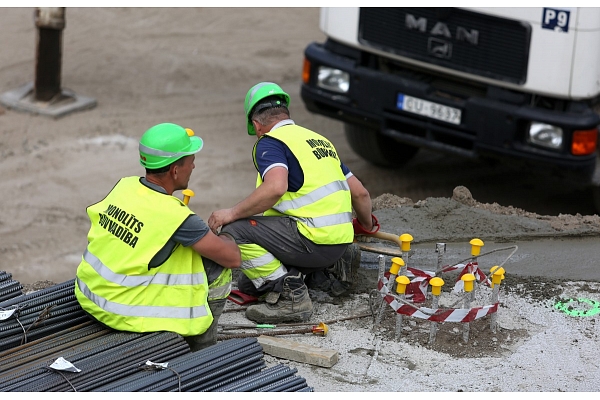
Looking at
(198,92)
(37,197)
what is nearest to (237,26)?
(198,92)

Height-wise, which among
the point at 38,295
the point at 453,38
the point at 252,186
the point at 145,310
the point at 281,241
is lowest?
the point at 252,186

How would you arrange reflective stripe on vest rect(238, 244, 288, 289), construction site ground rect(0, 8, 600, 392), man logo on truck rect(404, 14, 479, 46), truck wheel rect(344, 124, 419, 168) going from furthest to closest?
1. truck wheel rect(344, 124, 419, 168)
2. man logo on truck rect(404, 14, 479, 46)
3. reflective stripe on vest rect(238, 244, 288, 289)
4. construction site ground rect(0, 8, 600, 392)

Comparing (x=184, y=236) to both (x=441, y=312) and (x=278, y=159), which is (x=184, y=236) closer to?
(x=278, y=159)

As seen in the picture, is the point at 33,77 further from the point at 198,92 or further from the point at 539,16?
the point at 539,16

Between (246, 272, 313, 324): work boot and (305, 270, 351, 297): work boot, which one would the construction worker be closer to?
(246, 272, 313, 324): work boot

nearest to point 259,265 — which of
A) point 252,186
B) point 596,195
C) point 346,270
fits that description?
point 346,270

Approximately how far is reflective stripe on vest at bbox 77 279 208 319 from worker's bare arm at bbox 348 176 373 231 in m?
1.39

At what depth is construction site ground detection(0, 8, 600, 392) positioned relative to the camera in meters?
5.13

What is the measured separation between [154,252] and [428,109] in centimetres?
414

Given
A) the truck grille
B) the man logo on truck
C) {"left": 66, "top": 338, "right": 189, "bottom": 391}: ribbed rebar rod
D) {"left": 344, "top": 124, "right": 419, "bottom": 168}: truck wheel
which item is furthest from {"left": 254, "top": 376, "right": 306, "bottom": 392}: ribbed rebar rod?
{"left": 344, "top": 124, "right": 419, "bottom": 168}: truck wheel

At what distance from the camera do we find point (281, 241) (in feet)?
17.5

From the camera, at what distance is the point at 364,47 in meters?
8.20

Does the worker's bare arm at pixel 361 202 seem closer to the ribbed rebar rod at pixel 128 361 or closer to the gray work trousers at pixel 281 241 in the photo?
the gray work trousers at pixel 281 241

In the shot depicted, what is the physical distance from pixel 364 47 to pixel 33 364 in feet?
15.5
